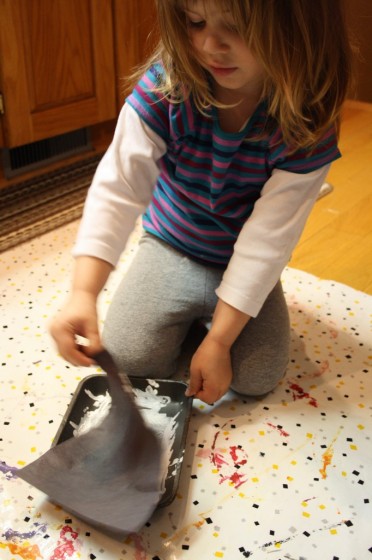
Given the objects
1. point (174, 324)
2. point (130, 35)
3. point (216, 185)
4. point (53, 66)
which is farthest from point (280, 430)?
point (130, 35)

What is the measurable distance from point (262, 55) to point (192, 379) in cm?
39

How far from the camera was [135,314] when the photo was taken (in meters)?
0.85

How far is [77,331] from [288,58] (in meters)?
0.38

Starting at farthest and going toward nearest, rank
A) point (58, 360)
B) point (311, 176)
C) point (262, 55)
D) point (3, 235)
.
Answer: point (3, 235) < point (58, 360) < point (311, 176) < point (262, 55)

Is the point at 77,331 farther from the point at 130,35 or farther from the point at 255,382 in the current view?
the point at 130,35

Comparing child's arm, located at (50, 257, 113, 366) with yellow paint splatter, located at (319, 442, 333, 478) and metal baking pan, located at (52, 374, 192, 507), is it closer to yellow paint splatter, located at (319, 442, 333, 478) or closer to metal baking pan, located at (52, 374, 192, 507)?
metal baking pan, located at (52, 374, 192, 507)

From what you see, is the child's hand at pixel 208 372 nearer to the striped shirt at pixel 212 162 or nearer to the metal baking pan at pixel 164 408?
the metal baking pan at pixel 164 408

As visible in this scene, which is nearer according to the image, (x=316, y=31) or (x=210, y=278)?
(x=316, y=31)

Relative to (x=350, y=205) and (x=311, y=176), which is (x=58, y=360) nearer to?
(x=311, y=176)

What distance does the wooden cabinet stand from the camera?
50.4 inches

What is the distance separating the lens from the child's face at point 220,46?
1.98ft

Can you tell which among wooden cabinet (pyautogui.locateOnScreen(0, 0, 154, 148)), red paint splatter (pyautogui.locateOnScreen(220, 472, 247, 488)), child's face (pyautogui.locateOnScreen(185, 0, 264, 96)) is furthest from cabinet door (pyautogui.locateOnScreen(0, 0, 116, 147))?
red paint splatter (pyautogui.locateOnScreen(220, 472, 247, 488))

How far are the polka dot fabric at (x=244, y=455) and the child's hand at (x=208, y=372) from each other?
4 cm

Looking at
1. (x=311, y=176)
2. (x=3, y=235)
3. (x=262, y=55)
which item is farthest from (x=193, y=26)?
(x=3, y=235)
